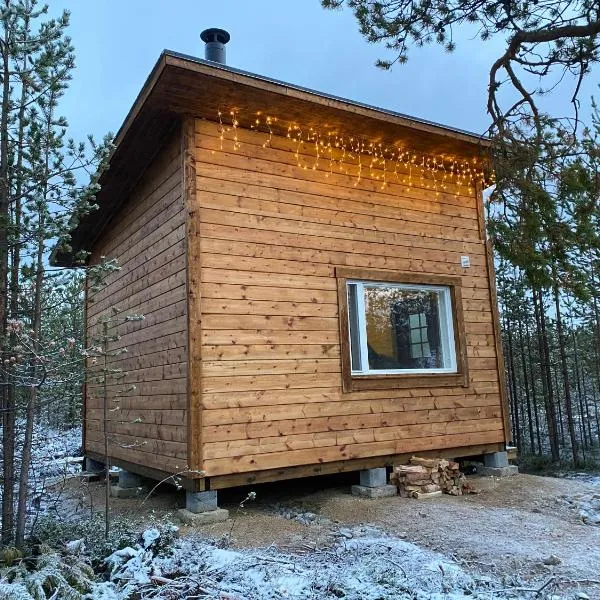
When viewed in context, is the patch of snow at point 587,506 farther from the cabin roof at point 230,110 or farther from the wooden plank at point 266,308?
the cabin roof at point 230,110

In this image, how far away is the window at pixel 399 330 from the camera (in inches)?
228

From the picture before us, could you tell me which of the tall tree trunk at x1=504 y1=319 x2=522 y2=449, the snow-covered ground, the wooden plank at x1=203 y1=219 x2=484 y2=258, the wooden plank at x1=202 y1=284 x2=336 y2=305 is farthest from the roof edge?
the tall tree trunk at x1=504 y1=319 x2=522 y2=449

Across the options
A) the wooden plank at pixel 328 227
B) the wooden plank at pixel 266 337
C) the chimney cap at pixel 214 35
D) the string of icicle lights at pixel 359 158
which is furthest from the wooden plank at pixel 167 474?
the chimney cap at pixel 214 35

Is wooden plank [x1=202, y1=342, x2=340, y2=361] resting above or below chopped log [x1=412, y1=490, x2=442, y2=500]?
above

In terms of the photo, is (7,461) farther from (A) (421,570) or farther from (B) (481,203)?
(B) (481,203)

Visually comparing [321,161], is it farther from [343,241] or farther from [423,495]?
[423,495]

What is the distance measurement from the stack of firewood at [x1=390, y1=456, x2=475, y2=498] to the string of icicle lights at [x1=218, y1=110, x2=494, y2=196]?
2.95 meters

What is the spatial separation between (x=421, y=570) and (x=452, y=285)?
379 cm

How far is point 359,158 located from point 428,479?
3.45 m

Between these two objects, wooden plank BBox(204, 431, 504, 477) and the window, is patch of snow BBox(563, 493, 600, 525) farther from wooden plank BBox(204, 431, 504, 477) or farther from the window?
the window

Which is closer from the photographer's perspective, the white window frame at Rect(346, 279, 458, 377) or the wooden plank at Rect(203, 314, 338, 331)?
the wooden plank at Rect(203, 314, 338, 331)

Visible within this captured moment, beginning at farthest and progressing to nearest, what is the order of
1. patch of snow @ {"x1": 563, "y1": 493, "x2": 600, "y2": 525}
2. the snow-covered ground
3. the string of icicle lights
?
the string of icicle lights
patch of snow @ {"x1": 563, "y1": 493, "x2": 600, "y2": 525}
the snow-covered ground

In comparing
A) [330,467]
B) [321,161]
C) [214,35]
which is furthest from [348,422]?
[214,35]

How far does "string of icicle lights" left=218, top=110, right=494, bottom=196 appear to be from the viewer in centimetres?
552
